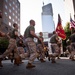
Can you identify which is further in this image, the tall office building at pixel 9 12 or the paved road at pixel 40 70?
the tall office building at pixel 9 12

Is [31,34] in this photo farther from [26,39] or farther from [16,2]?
[16,2]

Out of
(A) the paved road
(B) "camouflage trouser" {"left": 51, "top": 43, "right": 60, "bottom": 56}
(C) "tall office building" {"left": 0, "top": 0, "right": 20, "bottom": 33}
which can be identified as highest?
(C) "tall office building" {"left": 0, "top": 0, "right": 20, "bottom": 33}

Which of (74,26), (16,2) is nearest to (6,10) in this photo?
(16,2)

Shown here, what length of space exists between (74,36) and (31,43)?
4.14 meters

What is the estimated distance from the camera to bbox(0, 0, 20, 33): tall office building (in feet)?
203

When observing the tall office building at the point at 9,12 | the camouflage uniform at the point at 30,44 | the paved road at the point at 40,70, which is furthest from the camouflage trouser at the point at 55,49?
the tall office building at the point at 9,12

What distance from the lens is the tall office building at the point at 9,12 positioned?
61812mm

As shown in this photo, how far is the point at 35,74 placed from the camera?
4.46 metres

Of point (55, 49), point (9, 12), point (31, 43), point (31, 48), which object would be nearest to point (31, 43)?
point (31, 43)

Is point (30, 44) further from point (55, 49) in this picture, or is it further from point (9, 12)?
point (9, 12)

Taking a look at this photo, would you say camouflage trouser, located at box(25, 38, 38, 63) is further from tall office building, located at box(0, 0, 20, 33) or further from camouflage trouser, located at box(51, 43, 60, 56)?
tall office building, located at box(0, 0, 20, 33)

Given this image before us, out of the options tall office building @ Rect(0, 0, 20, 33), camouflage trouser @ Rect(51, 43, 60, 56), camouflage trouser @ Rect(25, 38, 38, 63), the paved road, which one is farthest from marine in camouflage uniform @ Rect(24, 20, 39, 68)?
tall office building @ Rect(0, 0, 20, 33)

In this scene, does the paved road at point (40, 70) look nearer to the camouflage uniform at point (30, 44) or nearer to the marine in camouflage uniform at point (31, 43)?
the marine in camouflage uniform at point (31, 43)

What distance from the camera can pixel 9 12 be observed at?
2771 inches
